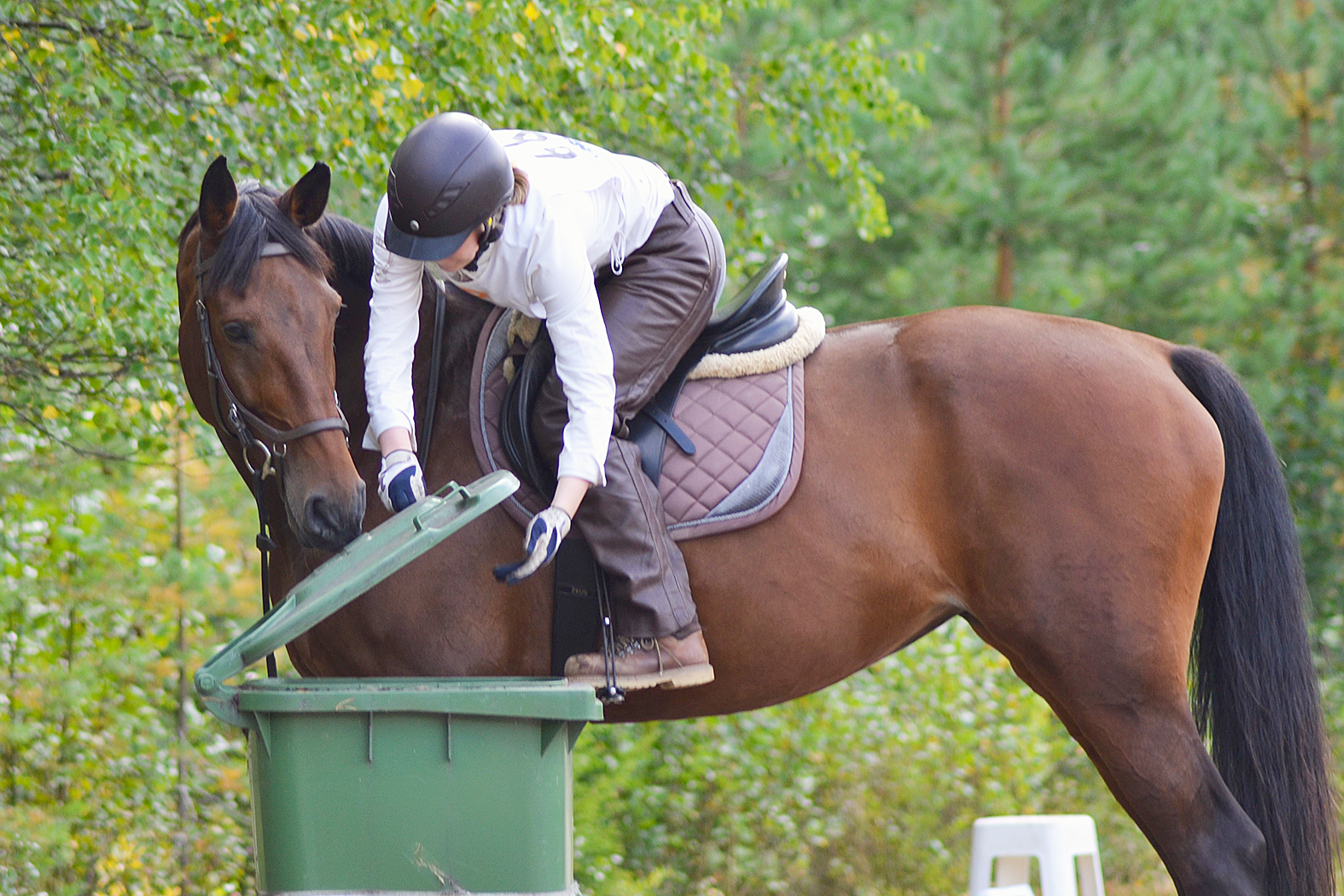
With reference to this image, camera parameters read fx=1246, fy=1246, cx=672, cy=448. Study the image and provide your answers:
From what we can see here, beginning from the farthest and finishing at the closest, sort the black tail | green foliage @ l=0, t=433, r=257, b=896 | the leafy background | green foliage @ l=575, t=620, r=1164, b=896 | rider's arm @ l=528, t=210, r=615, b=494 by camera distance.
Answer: green foliage @ l=575, t=620, r=1164, b=896 < green foliage @ l=0, t=433, r=257, b=896 < the leafy background < the black tail < rider's arm @ l=528, t=210, r=615, b=494

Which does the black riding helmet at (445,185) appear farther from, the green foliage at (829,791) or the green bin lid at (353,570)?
the green foliage at (829,791)

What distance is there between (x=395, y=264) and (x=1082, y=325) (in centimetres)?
184

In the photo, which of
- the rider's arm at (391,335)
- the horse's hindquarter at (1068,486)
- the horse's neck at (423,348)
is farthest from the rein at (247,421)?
the horse's hindquarter at (1068,486)

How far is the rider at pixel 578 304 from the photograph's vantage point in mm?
2777

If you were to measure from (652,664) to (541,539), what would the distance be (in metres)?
0.50

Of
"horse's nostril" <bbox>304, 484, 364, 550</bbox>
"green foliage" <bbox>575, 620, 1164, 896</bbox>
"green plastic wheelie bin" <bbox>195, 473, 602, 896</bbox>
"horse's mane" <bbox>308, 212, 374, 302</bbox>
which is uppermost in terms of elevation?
"horse's mane" <bbox>308, 212, 374, 302</bbox>

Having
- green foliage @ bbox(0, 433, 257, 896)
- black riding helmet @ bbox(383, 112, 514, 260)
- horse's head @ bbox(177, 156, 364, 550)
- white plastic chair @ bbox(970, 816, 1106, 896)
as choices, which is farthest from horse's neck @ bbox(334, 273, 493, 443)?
white plastic chair @ bbox(970, 816, 1106, 896)

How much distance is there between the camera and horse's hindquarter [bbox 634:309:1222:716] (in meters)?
3.17

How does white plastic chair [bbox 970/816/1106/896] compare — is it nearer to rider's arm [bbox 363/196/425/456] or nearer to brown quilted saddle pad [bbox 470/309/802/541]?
brown quilted saddle pad [bbox 470/309/802/541]

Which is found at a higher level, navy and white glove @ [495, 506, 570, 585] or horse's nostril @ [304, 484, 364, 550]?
horse's nostril @ [304, 484, 364, 550]

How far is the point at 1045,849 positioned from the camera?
3.92 meters

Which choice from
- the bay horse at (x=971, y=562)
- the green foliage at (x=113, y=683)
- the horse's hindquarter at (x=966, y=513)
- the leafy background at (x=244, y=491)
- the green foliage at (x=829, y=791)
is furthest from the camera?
the green foliage at (x=829, y=791)

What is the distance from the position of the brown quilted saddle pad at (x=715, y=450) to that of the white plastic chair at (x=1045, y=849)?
159cm

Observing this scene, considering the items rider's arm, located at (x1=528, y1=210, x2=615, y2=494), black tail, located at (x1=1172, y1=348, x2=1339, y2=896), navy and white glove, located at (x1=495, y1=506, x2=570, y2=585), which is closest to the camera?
navy and white glove, located at (x1=495, y1=506, x2=570, y2=585)
